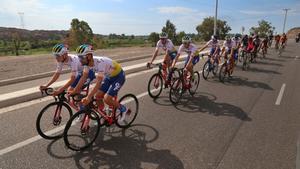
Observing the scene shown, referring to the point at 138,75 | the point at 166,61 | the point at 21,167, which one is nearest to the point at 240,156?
the point at 21,167

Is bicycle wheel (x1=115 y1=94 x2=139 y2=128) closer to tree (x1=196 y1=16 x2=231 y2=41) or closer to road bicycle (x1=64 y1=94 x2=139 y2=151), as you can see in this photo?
road bicycle (x1=64 y1=94 x2=139 y2=151)

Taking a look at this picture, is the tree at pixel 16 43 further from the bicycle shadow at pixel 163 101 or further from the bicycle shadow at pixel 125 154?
the bicycle shadow at pixel 125 154

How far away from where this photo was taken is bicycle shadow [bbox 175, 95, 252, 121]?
684 cm

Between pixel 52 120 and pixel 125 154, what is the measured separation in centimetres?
197

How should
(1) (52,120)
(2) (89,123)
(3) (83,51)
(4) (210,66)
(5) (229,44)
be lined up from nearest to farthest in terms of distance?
(3) (83,51) → (2) (89,123) → (1) (52,120) → (4) (210,66) → (5) (229,44)

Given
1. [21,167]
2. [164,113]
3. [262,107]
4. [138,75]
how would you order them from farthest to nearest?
[138,75] → [262,107] → [164,113] → [21,167]

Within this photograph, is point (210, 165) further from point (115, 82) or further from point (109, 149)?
point (115, 82)

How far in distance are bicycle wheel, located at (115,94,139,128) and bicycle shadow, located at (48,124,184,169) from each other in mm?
302

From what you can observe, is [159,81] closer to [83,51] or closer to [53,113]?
[53,113]

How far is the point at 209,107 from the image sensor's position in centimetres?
742

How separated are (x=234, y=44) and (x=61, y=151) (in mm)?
10048

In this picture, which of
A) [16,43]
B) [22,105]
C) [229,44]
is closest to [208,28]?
[16,43]

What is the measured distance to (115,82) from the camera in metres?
5.39

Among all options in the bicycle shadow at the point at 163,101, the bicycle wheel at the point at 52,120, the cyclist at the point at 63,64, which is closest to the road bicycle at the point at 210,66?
the bicycle shadow at the point at 163,101
